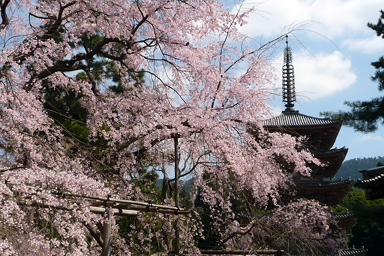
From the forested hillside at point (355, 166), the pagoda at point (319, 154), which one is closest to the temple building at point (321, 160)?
the pagoda at point (319, 154)

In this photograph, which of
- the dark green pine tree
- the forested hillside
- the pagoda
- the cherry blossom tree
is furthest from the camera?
the forested hillside

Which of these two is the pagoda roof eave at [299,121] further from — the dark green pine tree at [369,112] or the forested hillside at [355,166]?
the forested hillside at [355,166]

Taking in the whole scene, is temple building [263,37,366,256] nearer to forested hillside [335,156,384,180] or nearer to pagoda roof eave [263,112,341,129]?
pagoda roof eave [263,112,341,129]

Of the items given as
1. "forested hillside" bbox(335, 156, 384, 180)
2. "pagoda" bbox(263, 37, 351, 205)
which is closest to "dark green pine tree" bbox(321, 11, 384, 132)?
"pagoda" bbox(263, 37, 351, 205)

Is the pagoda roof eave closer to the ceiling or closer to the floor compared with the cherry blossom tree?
closer to the ceiling

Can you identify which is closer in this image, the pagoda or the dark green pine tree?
the dark green pine tree

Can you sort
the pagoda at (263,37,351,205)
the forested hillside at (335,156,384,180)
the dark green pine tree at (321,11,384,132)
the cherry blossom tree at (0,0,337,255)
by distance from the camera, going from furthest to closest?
the forested hillside at (335,156,384,180)
the pagoda at (263,37,351,205)
the dark green pine tree at (321,11,384,132)
the cherry blossom tree at (0,0,337,255)

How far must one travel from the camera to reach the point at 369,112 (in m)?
12.5

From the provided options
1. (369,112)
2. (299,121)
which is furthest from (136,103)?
(299,121)

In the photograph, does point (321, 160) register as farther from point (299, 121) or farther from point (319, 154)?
point (299, 121)

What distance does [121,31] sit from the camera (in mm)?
7000

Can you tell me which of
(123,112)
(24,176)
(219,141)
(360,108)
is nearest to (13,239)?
(24,176)

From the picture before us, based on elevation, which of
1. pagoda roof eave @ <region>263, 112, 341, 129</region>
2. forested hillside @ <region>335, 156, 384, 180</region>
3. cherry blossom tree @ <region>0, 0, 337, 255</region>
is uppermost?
forested hillside @ <region>335, 156, 384, 180</region>

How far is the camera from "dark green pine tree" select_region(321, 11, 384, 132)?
12463 mm
